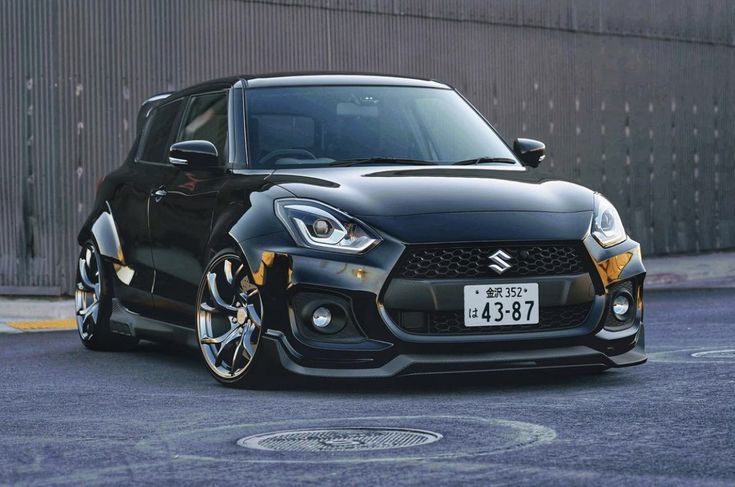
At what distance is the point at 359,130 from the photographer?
27.1 feet

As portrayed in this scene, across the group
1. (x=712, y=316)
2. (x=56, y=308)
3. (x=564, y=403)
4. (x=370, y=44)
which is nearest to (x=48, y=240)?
(x=56, y=308)

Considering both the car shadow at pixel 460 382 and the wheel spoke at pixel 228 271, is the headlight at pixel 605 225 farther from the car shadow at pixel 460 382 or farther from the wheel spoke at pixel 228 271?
the wheel spoke at pixel 228 271

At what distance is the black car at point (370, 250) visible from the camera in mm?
6840

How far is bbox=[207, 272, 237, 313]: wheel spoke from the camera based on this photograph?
7.38m

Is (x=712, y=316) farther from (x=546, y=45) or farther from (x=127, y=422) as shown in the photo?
(x=546, y=45)

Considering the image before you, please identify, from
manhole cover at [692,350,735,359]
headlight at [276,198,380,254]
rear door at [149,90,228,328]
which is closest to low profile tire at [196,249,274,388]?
rear door at [149,90,228,328]

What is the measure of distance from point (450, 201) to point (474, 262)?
373mm

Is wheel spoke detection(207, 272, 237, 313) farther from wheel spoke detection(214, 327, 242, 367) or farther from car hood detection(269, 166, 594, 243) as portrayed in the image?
car hood detection(269, 166, 594, 243)

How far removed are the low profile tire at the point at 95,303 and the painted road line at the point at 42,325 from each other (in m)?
2.37

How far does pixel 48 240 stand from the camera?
46.7ft

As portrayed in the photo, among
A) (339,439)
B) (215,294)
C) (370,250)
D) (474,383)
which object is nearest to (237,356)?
(215,294)

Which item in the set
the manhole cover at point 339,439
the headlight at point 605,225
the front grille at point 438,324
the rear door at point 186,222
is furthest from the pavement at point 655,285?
the manhole cover at point 339,439

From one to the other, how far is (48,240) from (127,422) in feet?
27.2

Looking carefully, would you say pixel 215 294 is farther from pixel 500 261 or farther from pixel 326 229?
pixel 500 261
